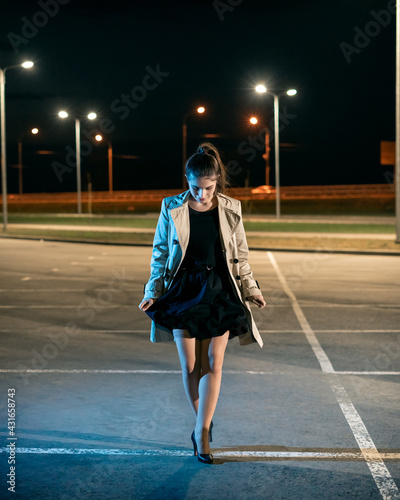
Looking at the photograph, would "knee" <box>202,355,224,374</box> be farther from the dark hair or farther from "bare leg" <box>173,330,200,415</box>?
the dark hair

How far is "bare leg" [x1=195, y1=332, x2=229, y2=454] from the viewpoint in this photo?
501cm

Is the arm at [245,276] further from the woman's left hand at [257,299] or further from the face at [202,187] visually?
the face at [202,187]

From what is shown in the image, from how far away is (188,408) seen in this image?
6320 millimetres

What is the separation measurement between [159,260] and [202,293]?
39cm

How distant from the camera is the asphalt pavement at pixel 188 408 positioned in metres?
4.68

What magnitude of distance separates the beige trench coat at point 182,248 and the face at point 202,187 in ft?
0.25

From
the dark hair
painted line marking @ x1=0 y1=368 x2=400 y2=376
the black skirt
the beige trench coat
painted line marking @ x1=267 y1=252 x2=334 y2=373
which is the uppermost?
the dark hair

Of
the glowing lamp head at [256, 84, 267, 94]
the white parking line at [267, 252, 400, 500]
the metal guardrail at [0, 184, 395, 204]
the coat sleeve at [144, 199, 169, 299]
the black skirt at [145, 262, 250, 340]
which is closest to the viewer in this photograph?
the white parking line at [267, 252, 400, 500]

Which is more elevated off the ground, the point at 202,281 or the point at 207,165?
the point at 207,165

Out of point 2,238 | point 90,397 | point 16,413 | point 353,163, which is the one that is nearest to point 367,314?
point 90,397

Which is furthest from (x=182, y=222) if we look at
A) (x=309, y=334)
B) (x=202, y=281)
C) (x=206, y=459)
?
(x=309, y=334)

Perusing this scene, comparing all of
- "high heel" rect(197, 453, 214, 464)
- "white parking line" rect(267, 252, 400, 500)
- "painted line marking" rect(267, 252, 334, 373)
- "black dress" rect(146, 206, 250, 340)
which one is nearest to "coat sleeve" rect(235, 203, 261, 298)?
"black dress" rect(146, 206, 250, 340)

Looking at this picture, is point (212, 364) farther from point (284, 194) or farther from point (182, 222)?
point (284, 194)

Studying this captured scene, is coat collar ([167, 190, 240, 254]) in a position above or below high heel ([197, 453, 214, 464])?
above
